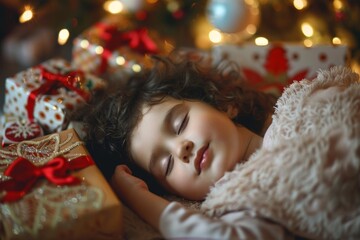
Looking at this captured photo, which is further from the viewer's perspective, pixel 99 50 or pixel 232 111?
pixel 99 50

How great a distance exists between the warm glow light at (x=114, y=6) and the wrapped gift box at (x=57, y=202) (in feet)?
3.20

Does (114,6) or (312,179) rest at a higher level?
(114,6)

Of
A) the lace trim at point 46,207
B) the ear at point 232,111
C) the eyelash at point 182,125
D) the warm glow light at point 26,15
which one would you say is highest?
the warm glow light at point 26,15

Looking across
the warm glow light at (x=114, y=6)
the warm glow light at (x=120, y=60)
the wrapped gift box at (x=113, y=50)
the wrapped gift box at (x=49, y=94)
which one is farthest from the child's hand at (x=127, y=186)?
the warm glow light at (x=114, y=6)

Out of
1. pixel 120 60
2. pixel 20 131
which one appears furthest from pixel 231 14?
pixel 20 131

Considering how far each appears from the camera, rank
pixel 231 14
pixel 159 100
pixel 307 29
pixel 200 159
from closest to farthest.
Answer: pixel 200 159 < pixel 159 100 < pixel 231 14 < pixel 307 29

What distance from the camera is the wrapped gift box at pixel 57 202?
750 millimetres

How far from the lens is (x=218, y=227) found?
747 mm

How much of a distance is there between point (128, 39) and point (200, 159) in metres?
0.87

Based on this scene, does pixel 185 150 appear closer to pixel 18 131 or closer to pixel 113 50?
pixel 18 131

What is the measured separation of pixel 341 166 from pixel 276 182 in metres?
0.13

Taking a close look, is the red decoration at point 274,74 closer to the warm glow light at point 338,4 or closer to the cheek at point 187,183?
the warm glow light at point 338,4

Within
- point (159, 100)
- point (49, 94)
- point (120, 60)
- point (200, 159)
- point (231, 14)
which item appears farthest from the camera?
point (120, 60)

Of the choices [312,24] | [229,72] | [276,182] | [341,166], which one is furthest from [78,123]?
[312,24]
